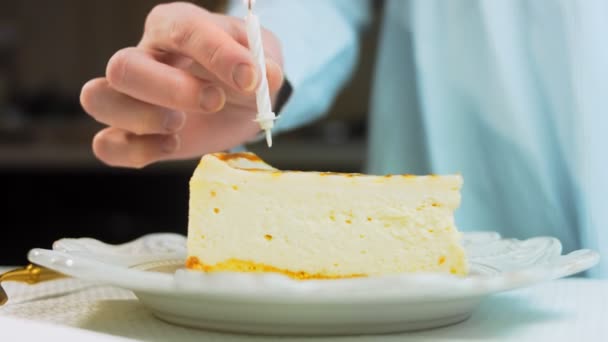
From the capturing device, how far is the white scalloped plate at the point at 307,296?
0.38 meters

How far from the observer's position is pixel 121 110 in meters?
0.69

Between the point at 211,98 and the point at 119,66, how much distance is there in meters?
0.08

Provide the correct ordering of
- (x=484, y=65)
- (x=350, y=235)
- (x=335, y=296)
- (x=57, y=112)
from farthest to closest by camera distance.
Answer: (x=57, y=112) → (x=484, y=65) → (x=350, y=235) → (x=335, y=296)

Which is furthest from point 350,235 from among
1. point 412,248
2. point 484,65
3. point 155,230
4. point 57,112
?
point 57,112

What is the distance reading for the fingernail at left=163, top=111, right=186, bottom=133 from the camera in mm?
718

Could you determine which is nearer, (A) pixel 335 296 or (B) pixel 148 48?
(A) pixel 335 296

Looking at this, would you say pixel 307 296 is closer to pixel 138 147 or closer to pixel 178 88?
pixel 178 88

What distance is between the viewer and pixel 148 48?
2.25ft

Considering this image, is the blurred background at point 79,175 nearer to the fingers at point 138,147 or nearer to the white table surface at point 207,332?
the fingers at point 138,147

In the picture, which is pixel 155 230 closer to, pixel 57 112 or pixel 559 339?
pixel 57 112

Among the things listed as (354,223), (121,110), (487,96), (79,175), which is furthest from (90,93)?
(79,175)

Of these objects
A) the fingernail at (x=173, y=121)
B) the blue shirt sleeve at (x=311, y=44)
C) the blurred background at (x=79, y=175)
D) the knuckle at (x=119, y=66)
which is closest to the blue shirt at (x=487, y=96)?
the blue shirt sleeve at (x=311, y=44)

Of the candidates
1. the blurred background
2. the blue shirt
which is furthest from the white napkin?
the blurred background

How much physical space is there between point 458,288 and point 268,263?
0.47 feet
